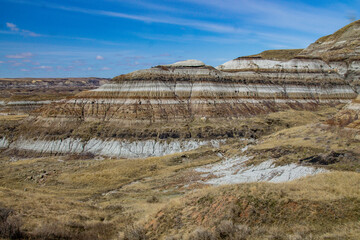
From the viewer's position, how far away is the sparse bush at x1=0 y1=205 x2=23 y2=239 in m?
13.3

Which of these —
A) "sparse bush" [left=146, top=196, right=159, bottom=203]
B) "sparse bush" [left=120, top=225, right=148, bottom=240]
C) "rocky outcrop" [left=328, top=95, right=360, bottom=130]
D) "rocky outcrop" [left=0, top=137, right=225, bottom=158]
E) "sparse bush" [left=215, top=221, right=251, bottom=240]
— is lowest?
"rocky outcrop" [left=0, top=137, right=225, bottom=158]

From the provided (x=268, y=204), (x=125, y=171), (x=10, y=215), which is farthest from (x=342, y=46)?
(x=10, y=215)

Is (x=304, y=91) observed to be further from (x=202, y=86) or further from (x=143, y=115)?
(x=143, y=115)

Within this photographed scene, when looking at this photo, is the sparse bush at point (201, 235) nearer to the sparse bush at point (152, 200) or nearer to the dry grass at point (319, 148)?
the sparse bush at point (152, 200)

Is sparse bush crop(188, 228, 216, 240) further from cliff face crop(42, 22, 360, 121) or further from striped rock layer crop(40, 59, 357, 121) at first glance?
striped rock layer crop(40, 59, 357, 121)

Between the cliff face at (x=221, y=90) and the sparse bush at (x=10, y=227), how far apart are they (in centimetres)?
3999

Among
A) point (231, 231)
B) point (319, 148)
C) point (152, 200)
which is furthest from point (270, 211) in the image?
point (319, 148)

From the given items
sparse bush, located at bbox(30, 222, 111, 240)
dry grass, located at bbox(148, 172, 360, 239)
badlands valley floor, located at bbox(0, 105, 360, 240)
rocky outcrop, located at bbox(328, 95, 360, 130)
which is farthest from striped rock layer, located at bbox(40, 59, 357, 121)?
dry grass, located at bbox(148, 172, 360, 239)

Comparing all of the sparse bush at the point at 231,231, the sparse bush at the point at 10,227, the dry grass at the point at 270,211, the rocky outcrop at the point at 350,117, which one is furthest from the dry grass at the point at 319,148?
the sparse bush at the point at 10,227

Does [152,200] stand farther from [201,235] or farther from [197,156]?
[197,156]

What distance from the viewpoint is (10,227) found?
13727 millimetres

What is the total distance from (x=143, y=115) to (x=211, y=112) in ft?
43.5

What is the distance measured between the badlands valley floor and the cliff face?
16143mm

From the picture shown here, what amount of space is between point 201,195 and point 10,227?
9512 mm
